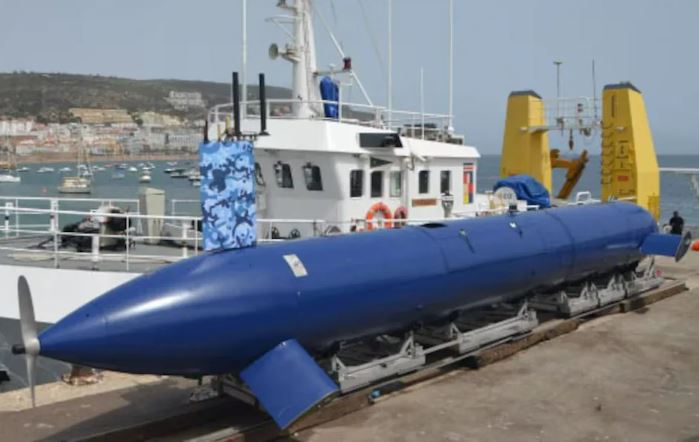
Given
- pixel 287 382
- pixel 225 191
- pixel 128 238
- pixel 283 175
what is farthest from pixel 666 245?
pixel 128 238

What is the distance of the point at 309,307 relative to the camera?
7742mm

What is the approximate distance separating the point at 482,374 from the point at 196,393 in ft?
14.0

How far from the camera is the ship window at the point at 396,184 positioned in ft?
43.9

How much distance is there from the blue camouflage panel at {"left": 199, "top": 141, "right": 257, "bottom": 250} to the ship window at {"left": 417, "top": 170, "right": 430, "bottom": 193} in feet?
21.6

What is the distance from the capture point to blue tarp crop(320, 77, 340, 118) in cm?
1422

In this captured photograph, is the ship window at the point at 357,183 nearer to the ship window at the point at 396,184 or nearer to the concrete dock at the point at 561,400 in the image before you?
the ship window at the point at 396,184

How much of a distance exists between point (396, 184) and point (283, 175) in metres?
2.24

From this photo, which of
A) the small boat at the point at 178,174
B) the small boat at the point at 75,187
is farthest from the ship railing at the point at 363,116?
the small boat at the point at 178,174

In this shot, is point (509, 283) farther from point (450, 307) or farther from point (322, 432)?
point (322, 432)

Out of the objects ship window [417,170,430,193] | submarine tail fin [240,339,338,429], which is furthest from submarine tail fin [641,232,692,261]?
submarine tail fin [240,339,338,429]

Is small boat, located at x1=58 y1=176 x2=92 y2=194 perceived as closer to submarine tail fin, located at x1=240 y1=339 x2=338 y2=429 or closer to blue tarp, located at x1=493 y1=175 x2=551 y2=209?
blue tarp, located at x1=493 y1=175 x2=551 y2=209

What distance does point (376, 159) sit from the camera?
42.5 feet

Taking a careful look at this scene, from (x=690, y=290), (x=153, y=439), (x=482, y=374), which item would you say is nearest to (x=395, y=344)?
(x=482, y=374)

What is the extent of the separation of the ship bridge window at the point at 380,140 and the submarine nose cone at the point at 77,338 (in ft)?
22.8
